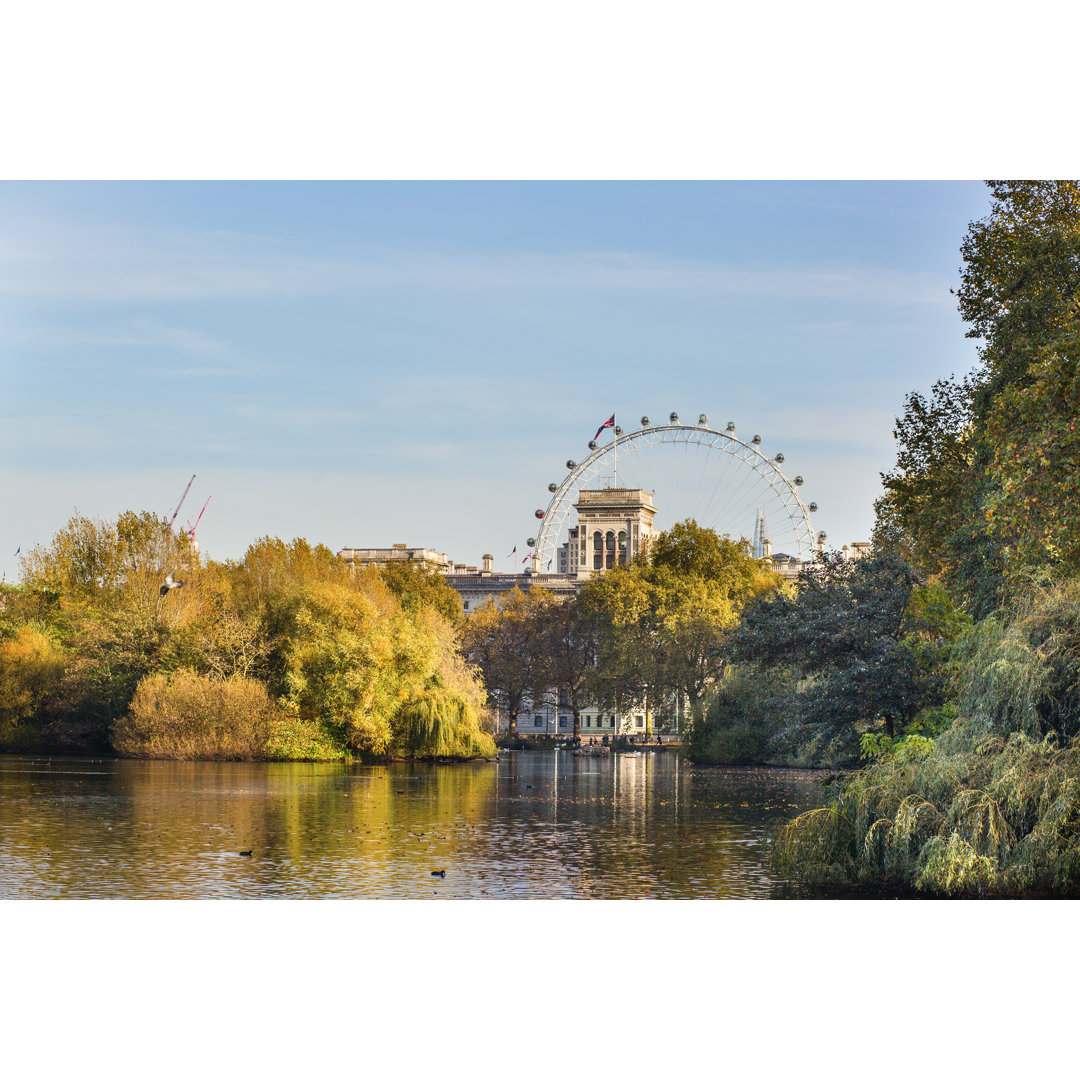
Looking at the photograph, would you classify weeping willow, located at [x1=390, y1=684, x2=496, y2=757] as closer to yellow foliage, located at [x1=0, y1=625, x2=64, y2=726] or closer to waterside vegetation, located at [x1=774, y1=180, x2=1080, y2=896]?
yellow foliage, located at [x1=0, y1=625, x2=64, y2=726]

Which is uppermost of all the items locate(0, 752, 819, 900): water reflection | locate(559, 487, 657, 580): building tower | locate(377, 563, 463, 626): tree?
locate(559, 487, 657, 580): building tower

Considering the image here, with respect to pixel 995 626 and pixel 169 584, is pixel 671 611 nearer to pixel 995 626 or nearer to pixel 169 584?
pixel 169 584

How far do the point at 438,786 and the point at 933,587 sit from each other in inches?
640

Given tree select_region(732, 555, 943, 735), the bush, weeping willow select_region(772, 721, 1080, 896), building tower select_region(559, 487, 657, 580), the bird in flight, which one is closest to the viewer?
weeping willow select_region(772, 721, 1080, 896)

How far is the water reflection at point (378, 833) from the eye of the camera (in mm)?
19875

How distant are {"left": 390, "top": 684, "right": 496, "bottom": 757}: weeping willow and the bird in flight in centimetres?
1149

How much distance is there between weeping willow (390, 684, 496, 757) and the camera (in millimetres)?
54156

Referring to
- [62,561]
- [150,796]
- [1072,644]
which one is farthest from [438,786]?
[62,561]

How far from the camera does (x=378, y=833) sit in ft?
87.2

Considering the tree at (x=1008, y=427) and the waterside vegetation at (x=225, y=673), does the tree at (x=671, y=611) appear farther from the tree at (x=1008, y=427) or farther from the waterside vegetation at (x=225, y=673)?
the tree at (x=1008, y=427)

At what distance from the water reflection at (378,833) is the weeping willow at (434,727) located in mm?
7982

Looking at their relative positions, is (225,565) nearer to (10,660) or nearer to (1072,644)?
(10,660)

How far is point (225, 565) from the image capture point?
64438 millimetres

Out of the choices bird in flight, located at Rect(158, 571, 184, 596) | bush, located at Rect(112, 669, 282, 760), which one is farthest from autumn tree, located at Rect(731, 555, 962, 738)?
bird in flight, located at Rect(158, 571, 184, 596)
